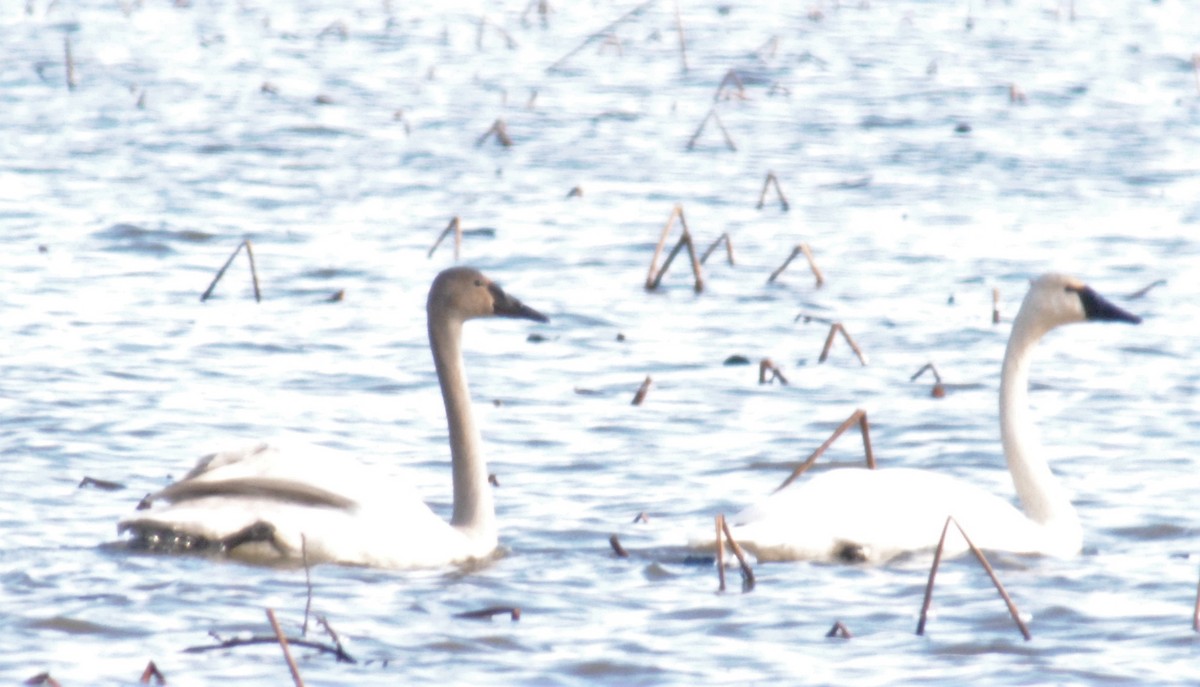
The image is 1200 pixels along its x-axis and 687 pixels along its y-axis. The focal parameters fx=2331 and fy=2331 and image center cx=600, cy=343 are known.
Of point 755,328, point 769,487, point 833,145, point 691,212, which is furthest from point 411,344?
point 833,145

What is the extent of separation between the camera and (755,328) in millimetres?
10945

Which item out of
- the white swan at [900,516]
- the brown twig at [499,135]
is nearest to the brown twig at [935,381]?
the white swan at [900,516]

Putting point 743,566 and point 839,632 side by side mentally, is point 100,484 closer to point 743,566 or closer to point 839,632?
point 743,566

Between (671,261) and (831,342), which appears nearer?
(831,342)

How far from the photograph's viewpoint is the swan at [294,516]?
650cm

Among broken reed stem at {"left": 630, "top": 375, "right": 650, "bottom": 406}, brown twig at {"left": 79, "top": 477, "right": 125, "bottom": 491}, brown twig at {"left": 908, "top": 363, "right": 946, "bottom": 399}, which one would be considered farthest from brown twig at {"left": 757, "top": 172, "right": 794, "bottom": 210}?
brown twig at {"left": 79, "top": 477, "right": 125, "bottom": 491}

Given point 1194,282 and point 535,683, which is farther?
point 1194,282

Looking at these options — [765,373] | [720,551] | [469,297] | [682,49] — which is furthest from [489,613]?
[682,49]

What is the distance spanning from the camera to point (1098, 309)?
7.91 m

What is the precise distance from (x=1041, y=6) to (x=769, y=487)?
18.0 m

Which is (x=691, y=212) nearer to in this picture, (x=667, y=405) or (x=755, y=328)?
(x=755, y=328)

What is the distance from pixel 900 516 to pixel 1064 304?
1416 mm

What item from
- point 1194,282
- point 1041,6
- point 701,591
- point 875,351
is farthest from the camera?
point 1041,6

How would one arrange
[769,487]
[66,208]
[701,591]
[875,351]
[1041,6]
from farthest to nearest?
[1041,6], [66,208], [875,351], [769,487], [701,591]
